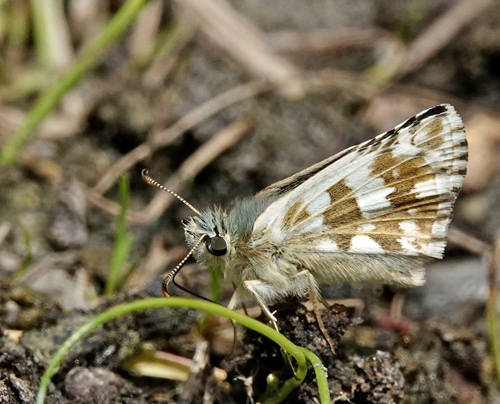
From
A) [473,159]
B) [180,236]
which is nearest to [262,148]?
[180,236]

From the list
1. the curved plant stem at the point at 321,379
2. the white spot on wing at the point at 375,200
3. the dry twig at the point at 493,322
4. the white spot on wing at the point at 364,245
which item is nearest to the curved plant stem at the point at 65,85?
the white spot on wing at the point at 375,200

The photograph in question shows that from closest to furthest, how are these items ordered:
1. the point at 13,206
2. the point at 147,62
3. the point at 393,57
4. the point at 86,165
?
1. the point at 13,206
2. the point at 86,165
3. the point at 147,62
4. the point at 393,57

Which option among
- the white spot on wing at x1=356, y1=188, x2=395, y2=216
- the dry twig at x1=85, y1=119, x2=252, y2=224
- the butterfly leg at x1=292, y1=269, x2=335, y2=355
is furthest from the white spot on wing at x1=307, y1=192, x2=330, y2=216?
the dry twig at x1=85, y1=119, x2=252, y2=224

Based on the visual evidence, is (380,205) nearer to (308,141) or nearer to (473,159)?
(308,141)

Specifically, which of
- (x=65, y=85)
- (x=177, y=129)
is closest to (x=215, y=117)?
(x=177, y=129)

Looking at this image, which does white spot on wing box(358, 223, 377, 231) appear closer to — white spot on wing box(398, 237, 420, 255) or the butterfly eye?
white spot on wing box(398, 237, 420, 255)

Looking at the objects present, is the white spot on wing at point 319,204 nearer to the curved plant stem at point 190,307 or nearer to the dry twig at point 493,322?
the curved plant stem at point 190,307

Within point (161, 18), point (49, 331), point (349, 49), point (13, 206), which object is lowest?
point (49, 331)

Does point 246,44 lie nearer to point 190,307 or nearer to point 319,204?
point 319,204
